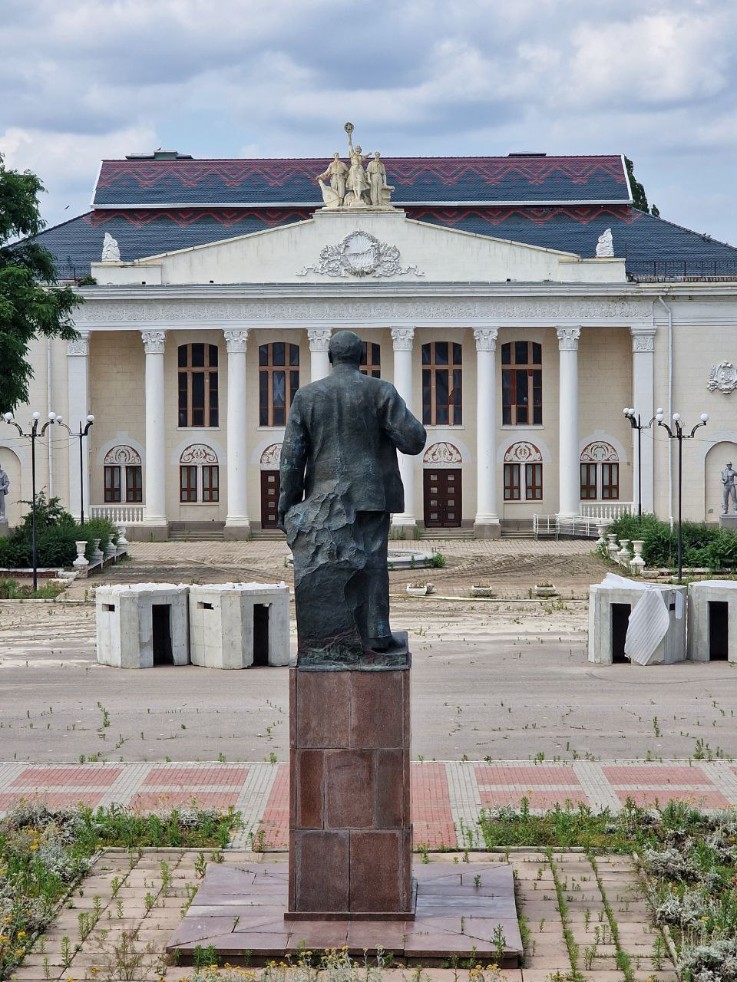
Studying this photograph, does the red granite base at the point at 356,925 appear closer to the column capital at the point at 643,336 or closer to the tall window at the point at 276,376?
the column capital at the point at 643,336

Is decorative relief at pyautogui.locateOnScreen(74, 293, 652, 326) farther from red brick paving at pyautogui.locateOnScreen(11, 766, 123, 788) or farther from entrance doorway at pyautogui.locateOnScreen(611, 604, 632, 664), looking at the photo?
red brick paving at pyautogui.locateOnScreen(11, 766, 123, 788)

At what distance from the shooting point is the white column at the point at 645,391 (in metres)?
61.9

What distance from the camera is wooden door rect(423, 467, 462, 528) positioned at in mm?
64375

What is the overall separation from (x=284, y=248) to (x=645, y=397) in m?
14.9

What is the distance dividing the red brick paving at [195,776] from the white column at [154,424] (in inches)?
1781

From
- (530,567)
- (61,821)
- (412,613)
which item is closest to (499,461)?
(530,567)

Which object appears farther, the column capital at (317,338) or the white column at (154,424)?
the white column at (154,424)

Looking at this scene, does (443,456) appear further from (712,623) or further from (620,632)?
(620,632)

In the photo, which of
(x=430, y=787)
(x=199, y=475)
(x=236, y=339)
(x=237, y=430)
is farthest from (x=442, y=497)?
(x=430, y=787)

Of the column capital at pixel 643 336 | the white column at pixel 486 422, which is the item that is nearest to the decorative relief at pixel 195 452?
the white column at pixel 486 422

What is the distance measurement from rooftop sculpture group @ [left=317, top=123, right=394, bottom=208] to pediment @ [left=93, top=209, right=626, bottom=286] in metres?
0.86

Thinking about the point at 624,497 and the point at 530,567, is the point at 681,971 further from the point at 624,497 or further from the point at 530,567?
the point at 624,497

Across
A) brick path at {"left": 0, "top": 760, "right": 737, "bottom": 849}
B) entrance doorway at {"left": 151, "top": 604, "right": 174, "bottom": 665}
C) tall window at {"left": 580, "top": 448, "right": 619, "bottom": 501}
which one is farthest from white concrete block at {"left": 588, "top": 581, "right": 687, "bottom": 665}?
tall window at {"left": 580, "top": 448, "right": 619, "bottom": 501}

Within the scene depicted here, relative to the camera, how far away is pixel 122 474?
210ft
